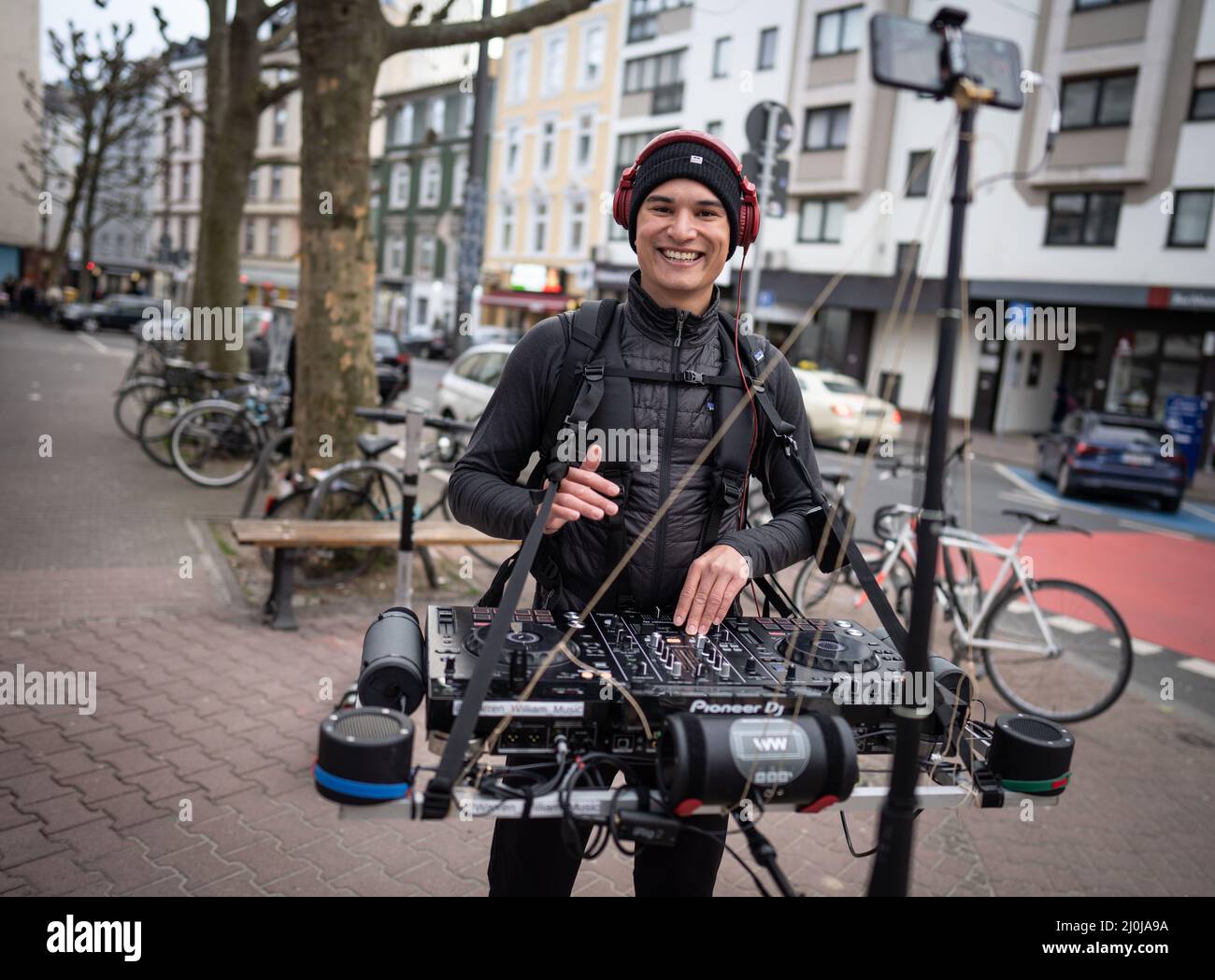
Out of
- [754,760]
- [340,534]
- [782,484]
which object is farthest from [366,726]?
[340,534]

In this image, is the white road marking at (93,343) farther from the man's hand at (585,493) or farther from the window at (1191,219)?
the man's hand at (585,493)

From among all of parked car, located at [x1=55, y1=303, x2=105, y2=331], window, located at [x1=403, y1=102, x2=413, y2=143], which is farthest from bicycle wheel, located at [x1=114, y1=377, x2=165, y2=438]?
window, located at [x1=403, y1=102, x2=413, y2=143]

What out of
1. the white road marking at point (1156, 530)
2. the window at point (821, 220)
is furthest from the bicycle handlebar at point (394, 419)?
the window at point (821, 220)

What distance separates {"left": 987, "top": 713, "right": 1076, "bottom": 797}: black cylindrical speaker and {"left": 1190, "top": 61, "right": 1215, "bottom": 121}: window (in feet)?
84.0

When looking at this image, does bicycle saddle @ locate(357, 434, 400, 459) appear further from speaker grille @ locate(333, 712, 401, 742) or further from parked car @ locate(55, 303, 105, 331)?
parked car @ locate(55, 303, 105, 331)

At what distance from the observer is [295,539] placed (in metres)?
5.62

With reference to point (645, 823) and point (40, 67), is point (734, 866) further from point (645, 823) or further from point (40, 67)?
point (40, 67)

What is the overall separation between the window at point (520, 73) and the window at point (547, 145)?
2.08 metres

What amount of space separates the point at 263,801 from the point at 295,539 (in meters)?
2.20

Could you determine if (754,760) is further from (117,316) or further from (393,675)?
(117,316)

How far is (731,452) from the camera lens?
216 centimetres
